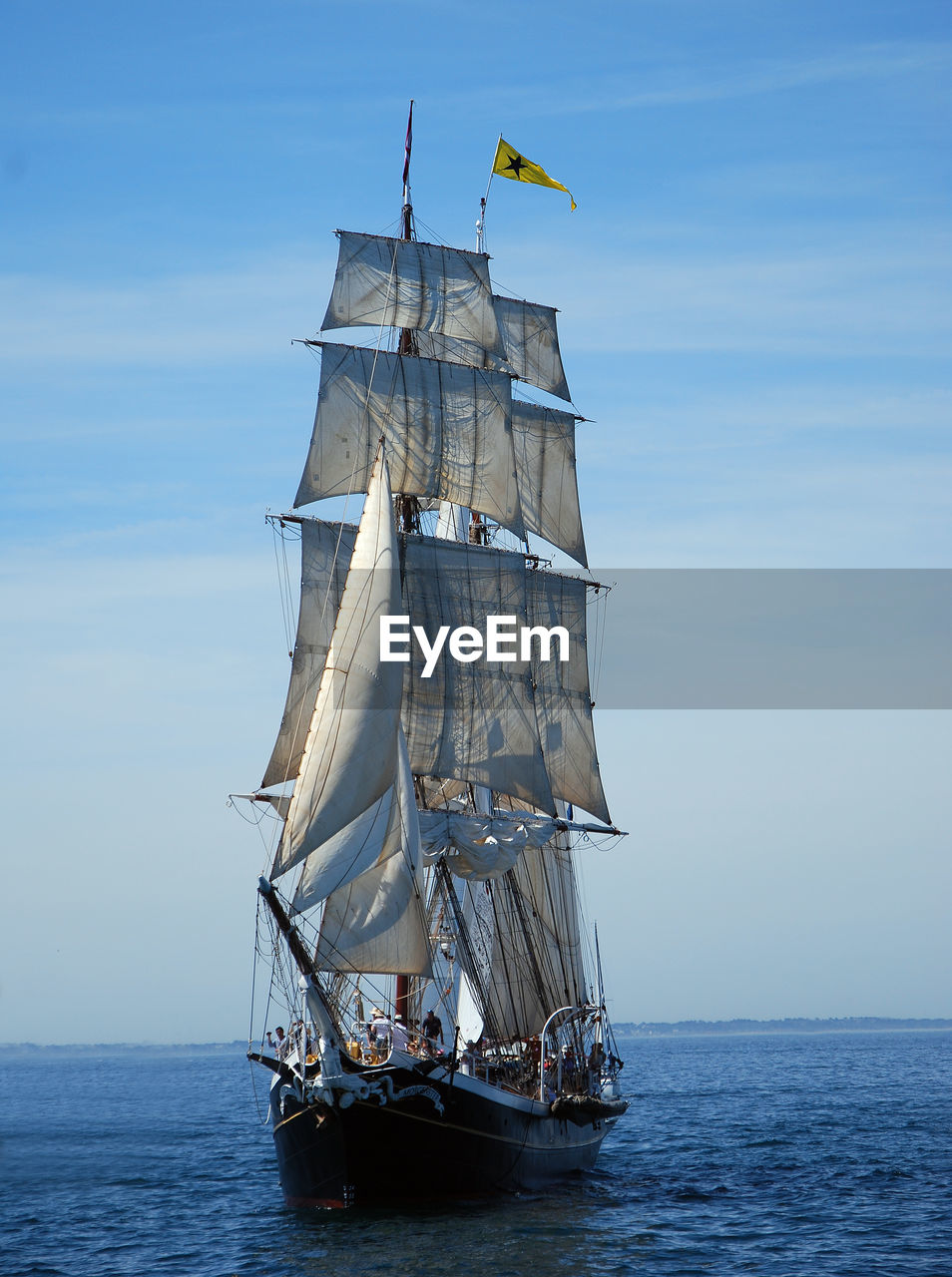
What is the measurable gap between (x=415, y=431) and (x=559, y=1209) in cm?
2651

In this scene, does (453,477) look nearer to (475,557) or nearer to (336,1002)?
(475,557)

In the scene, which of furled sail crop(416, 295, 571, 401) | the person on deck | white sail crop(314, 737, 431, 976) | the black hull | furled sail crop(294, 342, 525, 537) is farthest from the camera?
furled sail crop(416, 295, 571, 401)

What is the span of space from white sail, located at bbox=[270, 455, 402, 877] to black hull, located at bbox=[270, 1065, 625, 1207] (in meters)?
6.30

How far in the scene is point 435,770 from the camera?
4841 cm

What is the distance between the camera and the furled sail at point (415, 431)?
51.2m

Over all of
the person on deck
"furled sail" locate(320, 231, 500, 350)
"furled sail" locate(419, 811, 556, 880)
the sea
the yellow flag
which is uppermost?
the yellow flag

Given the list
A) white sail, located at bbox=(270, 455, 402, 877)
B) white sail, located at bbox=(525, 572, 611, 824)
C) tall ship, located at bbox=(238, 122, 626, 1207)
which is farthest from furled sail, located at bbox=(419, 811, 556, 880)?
white sail, located at bbox=(270, 455, 402, 877)

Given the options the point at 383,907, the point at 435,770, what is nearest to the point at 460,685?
the point at 435,770

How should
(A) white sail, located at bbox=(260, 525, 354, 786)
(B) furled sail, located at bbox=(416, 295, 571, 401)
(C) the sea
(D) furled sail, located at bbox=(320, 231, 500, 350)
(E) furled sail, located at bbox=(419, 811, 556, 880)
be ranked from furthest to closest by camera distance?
(B) furled sail, located at bbox=(416, 295, 571, 401), (D) furled sail, located at bbox=(320, 231, 500, 350), (A) white sail, located at bbox=(260, 525, 354, 786), (E) furled sail, located at bbox=(419, 811, 556, 880), (C) the sea

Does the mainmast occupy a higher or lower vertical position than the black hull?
higher

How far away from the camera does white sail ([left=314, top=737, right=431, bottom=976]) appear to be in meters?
37.7

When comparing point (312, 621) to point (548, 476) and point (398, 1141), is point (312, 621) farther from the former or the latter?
point (398, 1141)

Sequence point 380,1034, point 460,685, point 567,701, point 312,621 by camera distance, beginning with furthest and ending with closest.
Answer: point 567,701, point 312,621, point 460,685, point 380,1034

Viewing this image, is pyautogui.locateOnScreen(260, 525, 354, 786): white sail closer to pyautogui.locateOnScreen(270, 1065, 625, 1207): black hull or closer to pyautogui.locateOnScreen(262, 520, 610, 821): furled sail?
pyautogui.locateOnScreen(262, 520, 610, 821): furled sail
